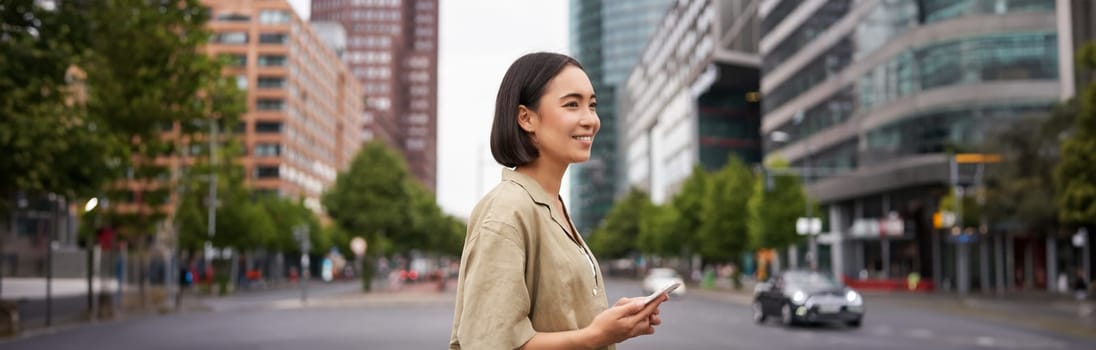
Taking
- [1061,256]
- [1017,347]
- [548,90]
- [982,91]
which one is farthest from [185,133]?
[1061,256]

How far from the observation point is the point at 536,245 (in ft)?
7.54

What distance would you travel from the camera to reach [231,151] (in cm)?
3791

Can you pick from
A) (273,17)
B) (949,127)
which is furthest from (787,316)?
(273,17)

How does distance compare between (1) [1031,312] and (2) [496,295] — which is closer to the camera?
(2) [496,295]

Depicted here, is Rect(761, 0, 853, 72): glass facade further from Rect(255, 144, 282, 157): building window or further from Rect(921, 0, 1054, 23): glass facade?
Rect(255, 144, 282, 157): building window

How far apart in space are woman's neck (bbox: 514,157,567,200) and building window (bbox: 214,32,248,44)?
108 m

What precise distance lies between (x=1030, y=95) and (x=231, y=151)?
3530 cm

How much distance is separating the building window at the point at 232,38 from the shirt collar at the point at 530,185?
108210 millimetres

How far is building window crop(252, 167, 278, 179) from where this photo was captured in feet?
343

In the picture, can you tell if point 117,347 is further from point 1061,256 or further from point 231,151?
point 1061,256

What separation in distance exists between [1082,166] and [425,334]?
1714cm

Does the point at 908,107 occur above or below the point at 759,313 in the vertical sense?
above

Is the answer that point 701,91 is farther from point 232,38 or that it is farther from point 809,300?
point 809,300

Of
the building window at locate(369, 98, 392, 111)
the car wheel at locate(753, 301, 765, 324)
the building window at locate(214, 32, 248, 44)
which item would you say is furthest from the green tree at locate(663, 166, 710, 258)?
the building window at locate(369, 98, 392, 111)
